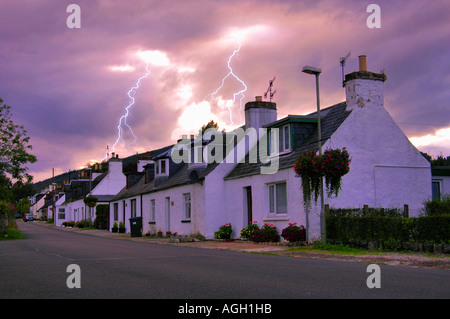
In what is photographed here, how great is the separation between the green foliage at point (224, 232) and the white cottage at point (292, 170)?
283 millimetres

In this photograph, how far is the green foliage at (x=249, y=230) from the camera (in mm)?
22266

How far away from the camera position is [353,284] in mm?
8117

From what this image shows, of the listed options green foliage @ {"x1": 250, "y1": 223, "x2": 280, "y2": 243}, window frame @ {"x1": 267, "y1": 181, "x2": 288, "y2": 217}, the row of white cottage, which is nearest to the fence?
the row of white cottage

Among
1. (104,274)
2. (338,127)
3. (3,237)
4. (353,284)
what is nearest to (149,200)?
(3,237)

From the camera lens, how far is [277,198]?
21453mm

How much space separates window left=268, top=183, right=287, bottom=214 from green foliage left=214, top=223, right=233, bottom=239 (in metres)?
3.61

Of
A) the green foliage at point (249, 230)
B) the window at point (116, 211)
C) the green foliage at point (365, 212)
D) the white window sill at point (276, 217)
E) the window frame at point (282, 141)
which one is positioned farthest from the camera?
the window at point (116, 211)

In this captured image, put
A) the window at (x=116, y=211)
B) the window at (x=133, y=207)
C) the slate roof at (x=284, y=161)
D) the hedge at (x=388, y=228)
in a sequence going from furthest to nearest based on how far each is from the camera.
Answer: the window at (x=116, y=211)
the window at (x=133, y=207)
the slate roof at (x=284, y=161)
the hedge at (x=388, y=228)

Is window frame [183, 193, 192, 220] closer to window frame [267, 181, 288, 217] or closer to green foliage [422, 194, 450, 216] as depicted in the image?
window frame [267, 181, 288, 217]

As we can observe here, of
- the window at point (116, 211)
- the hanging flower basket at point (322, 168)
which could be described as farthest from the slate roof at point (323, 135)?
the window at point (116, 211)

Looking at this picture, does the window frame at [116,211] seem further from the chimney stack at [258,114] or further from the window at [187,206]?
the chimney stack at [258,114]

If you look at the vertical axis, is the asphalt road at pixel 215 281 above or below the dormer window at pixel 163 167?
below
